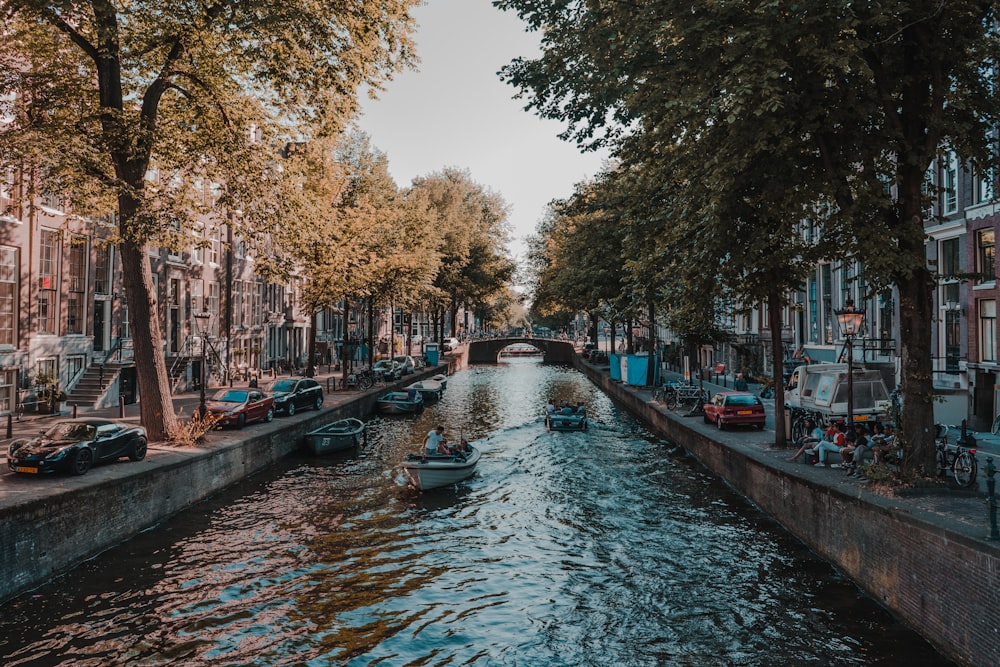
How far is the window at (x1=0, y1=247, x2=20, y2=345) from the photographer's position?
997 inches

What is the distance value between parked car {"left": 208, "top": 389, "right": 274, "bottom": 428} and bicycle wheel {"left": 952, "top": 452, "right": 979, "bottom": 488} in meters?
22.4

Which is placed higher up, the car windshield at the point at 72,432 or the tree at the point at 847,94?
the tree at the point at 847,94

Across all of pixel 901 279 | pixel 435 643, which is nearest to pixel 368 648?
pixel 435 643

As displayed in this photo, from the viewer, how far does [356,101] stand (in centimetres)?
2361

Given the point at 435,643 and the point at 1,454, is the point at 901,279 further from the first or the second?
the point at 1,454

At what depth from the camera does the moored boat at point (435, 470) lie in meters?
21.7

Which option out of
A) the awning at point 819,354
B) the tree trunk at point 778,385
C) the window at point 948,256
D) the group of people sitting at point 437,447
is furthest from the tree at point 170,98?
the awning at point 819,354

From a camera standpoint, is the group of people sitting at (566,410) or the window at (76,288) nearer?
the window at (76,288)

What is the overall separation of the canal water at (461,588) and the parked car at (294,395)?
8298 mm

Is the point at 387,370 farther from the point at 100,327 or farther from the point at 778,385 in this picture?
the point at 778,385

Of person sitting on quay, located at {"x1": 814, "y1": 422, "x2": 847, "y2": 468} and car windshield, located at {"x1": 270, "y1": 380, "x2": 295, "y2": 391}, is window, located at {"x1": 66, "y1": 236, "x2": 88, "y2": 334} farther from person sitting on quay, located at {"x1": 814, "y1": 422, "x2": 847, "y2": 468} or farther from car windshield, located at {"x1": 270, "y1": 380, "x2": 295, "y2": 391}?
person sitting on quay, located at {"x1": 814, "y1": 422, "x2": 847, "y2": 468}

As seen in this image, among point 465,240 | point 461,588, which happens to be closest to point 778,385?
point 461,588

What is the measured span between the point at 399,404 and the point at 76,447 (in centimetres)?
2519

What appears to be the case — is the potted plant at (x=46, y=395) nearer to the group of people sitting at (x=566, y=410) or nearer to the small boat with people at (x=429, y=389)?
the group of people sitting at (x=566, y=410)
